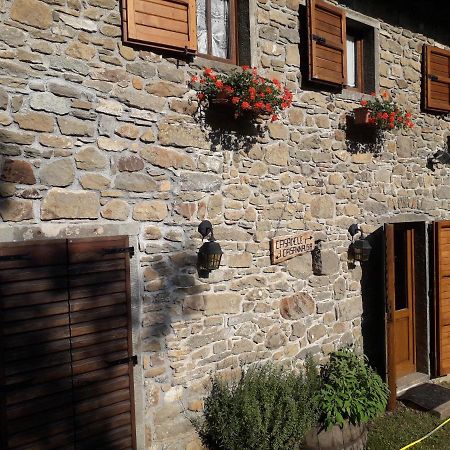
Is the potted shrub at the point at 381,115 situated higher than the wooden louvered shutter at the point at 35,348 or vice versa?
the potted shrub at the point at 381,115

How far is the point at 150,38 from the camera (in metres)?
3.62

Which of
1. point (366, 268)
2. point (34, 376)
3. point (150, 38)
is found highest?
point (150, 38)

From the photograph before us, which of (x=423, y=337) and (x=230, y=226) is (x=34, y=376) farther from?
(x=423, y=337)

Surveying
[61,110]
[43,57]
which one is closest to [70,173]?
[61,110]

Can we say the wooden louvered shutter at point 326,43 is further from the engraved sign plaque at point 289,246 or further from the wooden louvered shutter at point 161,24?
the engraved sign plaque at point 289,246

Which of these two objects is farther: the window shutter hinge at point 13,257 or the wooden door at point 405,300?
the wooden door at point 405,300

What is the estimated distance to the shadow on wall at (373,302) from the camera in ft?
17.5

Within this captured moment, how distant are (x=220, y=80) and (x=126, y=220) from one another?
1.44 m

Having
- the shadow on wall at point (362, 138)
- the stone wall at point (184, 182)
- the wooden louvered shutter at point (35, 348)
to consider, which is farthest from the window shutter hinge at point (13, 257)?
the shadow on wall at point (362, 138)

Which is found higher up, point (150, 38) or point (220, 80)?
point (150, 38)

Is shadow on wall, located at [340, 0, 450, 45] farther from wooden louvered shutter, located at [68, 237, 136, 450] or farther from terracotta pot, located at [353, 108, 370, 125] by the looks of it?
wooden louvered shutter, located at [68, 237, 136, 450]

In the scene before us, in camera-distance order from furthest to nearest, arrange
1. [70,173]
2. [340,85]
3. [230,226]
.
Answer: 1. [340,85]
2. [230,226]
3. [70,173]

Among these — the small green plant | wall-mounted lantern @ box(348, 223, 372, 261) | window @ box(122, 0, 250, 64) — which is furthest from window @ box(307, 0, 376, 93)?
the small green plant

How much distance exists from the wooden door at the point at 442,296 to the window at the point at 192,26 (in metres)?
3.32
